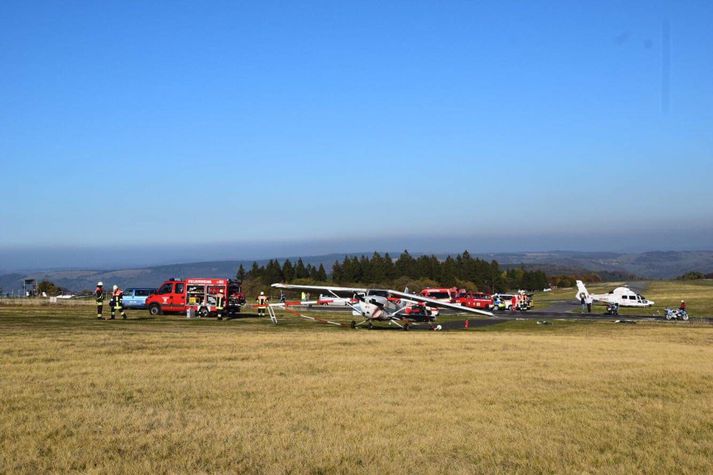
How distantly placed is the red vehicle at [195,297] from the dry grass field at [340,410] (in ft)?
58.3

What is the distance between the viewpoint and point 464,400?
41.1 feet

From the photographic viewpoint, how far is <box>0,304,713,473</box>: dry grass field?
27.7 feet

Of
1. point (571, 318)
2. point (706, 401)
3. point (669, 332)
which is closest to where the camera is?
point (706, 401)

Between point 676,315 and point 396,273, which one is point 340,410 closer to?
point 676,315

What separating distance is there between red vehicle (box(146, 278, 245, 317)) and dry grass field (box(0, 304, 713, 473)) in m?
17.8

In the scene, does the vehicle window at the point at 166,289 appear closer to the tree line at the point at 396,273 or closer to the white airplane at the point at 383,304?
the white airplane at the point at 383,304

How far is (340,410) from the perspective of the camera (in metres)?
11.4

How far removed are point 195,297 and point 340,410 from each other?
29039 millimetres

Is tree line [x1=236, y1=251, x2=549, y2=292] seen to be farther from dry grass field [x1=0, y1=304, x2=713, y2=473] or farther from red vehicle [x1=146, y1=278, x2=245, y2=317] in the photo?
dry grass field [x1=0, y1=304, x2=713, y2=473]

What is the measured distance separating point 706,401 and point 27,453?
462 inches

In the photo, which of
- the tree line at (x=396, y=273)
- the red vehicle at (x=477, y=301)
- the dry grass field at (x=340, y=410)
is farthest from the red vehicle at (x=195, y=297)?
the tree line at (x=396, y=273)

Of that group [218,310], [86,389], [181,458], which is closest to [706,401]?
[181,458]

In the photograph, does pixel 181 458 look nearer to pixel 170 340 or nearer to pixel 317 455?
pixel 317 455

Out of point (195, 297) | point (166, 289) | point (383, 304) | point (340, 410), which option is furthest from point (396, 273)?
point (340, 410)
